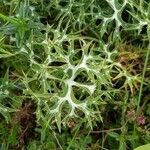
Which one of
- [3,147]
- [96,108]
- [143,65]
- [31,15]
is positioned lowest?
[3,147]

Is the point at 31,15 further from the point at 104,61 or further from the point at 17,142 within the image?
the point at 17,142

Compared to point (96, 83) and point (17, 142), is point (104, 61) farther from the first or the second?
point (17, 142)

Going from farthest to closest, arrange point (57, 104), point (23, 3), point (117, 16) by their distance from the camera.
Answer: point (23, 3) → point (117, 16) → point (57, 104)

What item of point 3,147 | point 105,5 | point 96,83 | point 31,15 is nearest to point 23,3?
point 31,15

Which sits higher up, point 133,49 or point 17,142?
point 133,49

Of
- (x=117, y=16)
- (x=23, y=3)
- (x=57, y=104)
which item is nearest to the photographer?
(x=57, y=104)

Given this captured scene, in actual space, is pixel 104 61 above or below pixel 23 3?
below

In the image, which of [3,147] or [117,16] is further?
[3,147]

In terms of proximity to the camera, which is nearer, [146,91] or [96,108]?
[96,108]

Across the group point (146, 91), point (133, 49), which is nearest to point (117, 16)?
point (133, 49)
